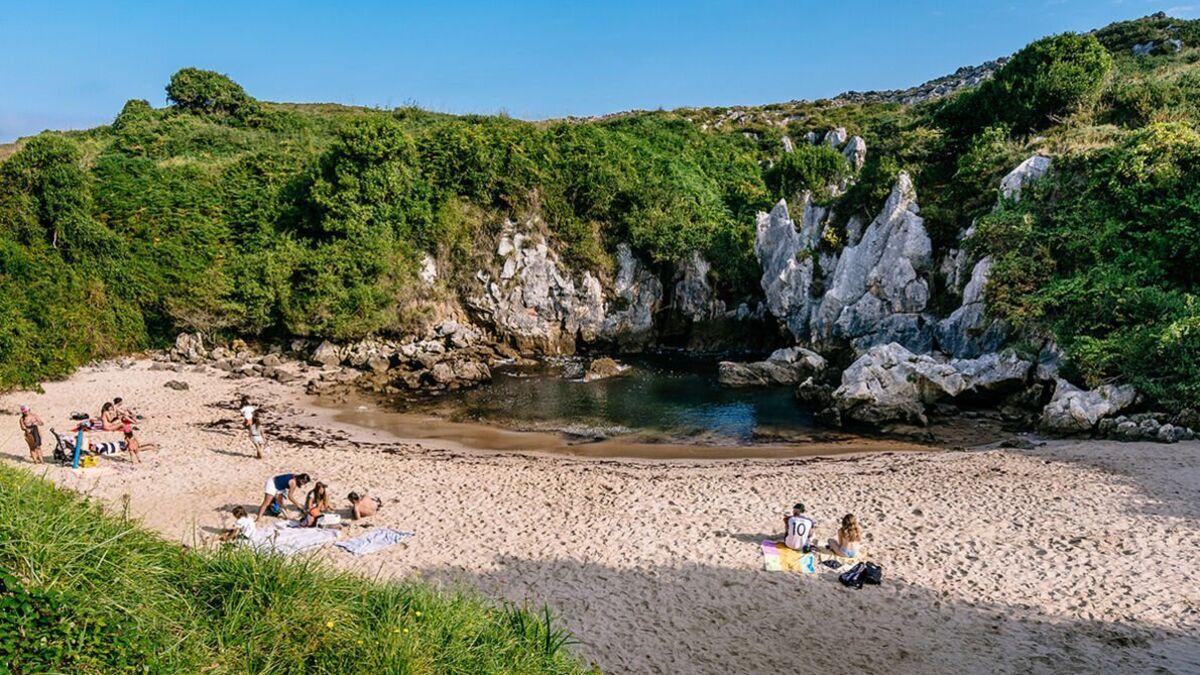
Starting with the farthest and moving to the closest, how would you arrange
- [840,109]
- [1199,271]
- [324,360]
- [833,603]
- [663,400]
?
[840,109]
[324,360]
[663,400]
[1199,271]
[833,603]

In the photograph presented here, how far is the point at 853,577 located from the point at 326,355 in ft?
85.3

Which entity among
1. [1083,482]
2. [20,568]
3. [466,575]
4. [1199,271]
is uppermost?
[1199,271]

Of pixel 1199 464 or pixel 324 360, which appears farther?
pixel 324 360

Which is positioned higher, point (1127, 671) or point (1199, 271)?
point (1199, 271)

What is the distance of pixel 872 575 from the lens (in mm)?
10109

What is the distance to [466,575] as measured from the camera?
34.0ft

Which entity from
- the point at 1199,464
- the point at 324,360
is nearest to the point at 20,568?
the point at 1199,464

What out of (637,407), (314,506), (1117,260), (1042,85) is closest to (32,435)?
(314,506)

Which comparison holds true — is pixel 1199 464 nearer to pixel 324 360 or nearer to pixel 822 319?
pixel 822 319

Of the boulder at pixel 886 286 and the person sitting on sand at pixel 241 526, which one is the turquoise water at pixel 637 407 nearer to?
the boulder at pixel 886 286

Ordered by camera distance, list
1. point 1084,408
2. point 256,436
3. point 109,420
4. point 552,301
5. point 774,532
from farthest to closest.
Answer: point 552,301, point 1084,408, point 256,436, point 109,420, point 774,532

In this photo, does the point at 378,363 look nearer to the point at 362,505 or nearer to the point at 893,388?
the point at 362,505

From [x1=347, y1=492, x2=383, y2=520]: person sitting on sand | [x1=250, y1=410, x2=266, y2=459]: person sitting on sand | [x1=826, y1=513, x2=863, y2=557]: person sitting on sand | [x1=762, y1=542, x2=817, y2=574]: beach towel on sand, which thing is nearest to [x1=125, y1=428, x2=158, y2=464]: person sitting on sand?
[x1=250, y1=410, x2=266, y2=459]: person sitting on sand

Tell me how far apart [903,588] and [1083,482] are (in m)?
7.29
